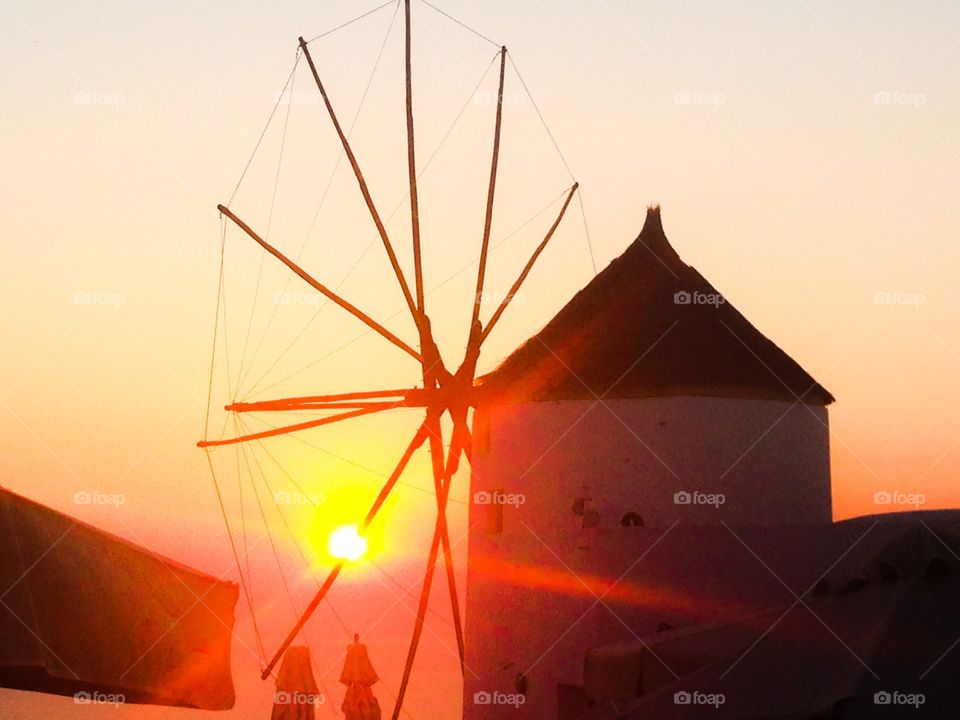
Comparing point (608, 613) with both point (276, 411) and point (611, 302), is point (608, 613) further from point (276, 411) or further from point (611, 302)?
point (276, 411)

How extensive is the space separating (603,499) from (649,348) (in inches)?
97.7

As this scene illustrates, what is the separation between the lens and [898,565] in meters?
10.7

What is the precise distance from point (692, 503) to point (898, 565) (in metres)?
9.35

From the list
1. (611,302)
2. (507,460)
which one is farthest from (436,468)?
(611,302)
